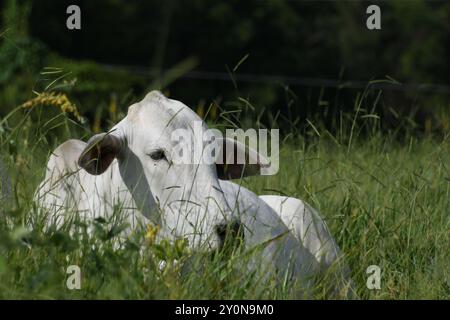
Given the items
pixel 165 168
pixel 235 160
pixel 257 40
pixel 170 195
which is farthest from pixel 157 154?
pixel 257 40

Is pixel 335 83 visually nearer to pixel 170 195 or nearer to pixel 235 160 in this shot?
pixel 235 160

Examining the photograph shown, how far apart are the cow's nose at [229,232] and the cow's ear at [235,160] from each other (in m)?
0.74

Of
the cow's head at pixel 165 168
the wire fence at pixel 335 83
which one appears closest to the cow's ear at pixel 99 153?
the cow's head at pixel 165 168

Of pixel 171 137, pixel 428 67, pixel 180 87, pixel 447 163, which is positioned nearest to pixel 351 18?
pixel 428 67

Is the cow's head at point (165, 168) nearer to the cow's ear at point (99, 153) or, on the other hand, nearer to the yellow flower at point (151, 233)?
the cow's ear at point (99, 153)

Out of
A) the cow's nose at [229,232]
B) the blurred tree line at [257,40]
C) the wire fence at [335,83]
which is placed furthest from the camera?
the blurred tree line at [257,40]

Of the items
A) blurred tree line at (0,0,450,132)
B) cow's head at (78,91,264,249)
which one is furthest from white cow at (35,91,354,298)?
blurred tree line at (0,0,450,132)

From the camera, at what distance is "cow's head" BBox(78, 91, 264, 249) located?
13.7ft

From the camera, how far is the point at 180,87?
2142cm

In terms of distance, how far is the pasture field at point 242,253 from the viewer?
361 centimetres

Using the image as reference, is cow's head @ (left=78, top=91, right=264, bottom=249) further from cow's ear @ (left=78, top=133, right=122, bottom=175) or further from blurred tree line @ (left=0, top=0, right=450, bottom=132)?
blurred tree line @ (left=0, top=0, right=450, bottom=132)

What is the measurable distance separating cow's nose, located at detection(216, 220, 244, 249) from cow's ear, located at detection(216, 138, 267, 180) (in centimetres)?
74

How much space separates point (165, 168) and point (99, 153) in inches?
10.9

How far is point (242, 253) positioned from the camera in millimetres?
3971
